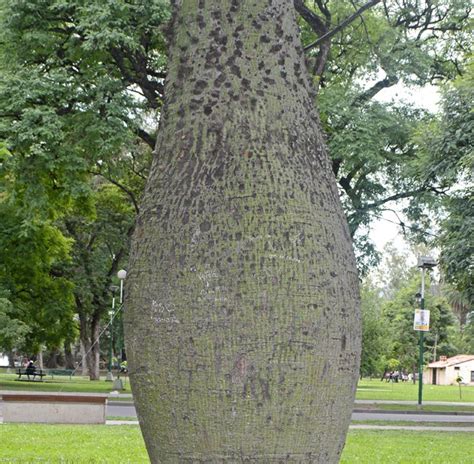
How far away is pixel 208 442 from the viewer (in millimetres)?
3252

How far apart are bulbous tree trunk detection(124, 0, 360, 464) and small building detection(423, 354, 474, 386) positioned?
75302 millimetres

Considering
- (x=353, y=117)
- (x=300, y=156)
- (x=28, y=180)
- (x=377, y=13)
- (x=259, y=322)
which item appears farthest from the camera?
(x=377, y=13)

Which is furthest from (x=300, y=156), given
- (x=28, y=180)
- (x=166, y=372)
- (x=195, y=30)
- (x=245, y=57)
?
(x=28, y=180)

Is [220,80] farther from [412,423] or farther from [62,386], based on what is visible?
[62,386]

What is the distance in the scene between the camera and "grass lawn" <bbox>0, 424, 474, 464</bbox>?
9.57m

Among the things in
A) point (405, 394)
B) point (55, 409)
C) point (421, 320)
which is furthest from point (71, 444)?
point (405, 394)

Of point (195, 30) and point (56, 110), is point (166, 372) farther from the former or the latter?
point (56, 110)

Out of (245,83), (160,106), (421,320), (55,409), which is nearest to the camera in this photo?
(245,83)

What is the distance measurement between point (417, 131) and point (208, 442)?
16912mm

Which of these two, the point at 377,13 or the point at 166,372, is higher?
the point at 377,13

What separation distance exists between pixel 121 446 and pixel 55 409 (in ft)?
14.0

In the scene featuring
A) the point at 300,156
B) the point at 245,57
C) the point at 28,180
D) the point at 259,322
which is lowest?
the point at 259,322

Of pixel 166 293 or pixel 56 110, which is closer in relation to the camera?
pixel 166 293

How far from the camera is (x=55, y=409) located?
14.8 metres
